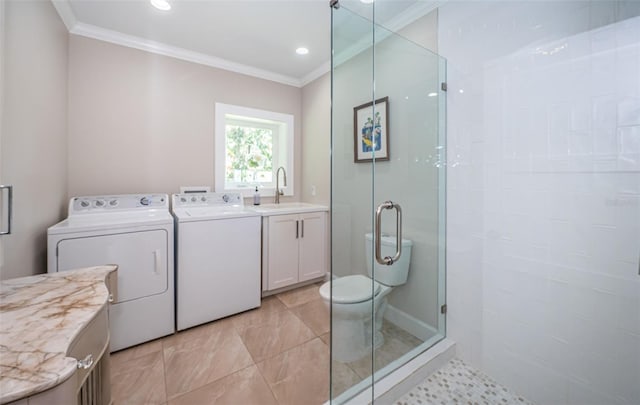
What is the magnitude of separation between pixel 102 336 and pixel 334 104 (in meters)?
1.52

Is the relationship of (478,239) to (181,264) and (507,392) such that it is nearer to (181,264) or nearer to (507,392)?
(507,392)

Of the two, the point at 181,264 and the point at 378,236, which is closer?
the point at 378,236

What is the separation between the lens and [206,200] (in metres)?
2.55

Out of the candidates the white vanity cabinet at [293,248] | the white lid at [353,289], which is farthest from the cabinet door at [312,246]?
the white lid at [353,289]

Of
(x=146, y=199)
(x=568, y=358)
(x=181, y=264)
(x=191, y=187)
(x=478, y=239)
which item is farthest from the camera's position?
(x=191, y=187)

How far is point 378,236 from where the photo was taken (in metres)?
1.37

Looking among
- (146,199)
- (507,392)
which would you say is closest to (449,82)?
(507,392)

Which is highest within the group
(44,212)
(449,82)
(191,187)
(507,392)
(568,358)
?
(449,82)

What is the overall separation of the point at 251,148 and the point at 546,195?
9.10 feet

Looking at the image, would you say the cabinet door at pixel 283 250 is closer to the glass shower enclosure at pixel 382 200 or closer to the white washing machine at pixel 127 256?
the white washing machine at pixel 127 256

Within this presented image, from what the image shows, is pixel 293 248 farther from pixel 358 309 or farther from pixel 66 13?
pixel 66 13

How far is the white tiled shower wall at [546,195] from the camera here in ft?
3.68

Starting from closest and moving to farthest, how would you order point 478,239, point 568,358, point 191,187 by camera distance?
point 568,358
point 478,239
point 191,187

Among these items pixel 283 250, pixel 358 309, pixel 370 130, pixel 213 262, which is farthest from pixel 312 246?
pixel 370 130
